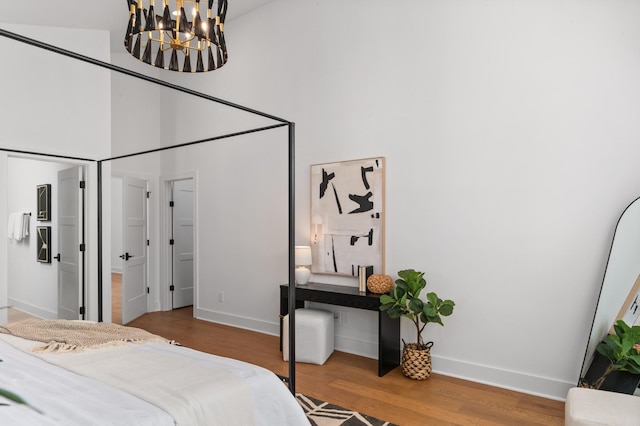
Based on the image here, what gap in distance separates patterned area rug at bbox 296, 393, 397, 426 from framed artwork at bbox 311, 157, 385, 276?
4.75ft

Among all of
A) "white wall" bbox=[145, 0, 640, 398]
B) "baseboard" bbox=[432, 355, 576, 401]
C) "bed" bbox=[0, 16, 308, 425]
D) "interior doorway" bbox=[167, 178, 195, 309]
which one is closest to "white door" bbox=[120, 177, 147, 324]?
"interior doorway" bbox=[167, 178, 195, 309]

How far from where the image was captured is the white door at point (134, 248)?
5.73 meters

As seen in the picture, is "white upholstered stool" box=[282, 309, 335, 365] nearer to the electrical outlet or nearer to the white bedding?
the electrical outlet

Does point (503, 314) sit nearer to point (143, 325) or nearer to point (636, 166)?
point (636, 166)

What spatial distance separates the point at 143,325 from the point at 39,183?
7.89ft

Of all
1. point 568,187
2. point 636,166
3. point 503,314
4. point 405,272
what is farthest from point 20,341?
point 636,166

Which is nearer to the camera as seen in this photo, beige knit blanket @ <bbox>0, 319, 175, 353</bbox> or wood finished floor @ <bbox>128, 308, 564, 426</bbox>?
beige knit blanket @ <bbox>0, 319, 175, 353</bbox>

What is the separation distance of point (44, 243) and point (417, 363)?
489 cm

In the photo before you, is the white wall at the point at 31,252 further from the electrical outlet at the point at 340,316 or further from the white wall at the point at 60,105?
the electrical outlet at the point at 340,316

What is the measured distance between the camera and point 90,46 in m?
4.88

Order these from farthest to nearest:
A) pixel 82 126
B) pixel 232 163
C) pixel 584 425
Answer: pixel 232 163 → pixel 82 126 → pixel 584 425

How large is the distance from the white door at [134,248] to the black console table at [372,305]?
8.91 feet

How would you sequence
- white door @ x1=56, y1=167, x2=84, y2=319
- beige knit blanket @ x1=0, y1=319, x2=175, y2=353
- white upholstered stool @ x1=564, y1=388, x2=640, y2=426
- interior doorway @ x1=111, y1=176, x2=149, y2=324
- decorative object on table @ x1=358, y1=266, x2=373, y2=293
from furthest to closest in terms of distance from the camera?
interior doorway @ x1=111, y1=176, x2=149, y2=324 < white door @ x1=56, y1=167, x2=84, y2=319 < decorative object on table @ x1=358, y1=266, x2=373, y2=293 < beige knit blanket @ x1=0, y1=319, x2=175, y2=353 < white upholstered stool @ x1=564, y1=388, x2=640, y2=426

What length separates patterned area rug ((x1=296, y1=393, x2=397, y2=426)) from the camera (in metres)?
2.84
